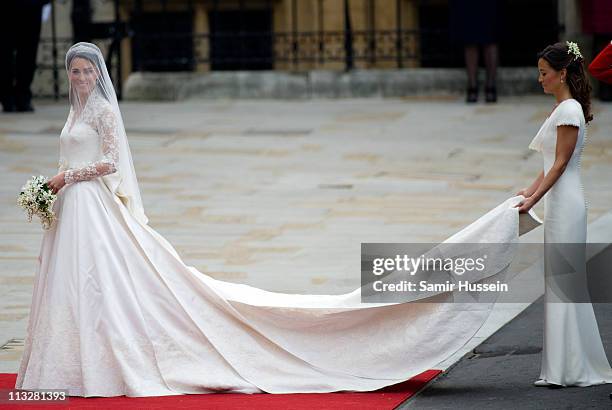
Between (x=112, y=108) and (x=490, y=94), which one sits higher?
(x=112, y=108)

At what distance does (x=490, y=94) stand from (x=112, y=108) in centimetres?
1197

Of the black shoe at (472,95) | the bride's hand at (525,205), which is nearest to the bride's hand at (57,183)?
the bride's hand at (525,205)

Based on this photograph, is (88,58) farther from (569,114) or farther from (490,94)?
(490,94)

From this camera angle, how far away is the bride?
6969mm

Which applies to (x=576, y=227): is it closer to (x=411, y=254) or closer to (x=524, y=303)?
(x=411, y=254)

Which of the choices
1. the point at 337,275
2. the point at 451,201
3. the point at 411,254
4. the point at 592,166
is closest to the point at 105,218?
the point at 411,254

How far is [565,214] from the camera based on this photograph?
695 cm

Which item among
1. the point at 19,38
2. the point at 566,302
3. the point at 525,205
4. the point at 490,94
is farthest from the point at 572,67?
the point at 490,94

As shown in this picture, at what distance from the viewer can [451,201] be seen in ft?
42.7

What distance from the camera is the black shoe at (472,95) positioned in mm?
18703

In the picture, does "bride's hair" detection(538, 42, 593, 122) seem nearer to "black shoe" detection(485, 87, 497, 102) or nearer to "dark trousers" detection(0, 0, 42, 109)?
"dark trousers" detection(0, 0, 42, 109)

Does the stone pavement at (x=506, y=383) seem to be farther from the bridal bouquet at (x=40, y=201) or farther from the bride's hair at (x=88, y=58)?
the bride's hair at (x=88, y=58)

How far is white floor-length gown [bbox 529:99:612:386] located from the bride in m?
0.22

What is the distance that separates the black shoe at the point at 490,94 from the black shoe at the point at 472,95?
0.15 metres
